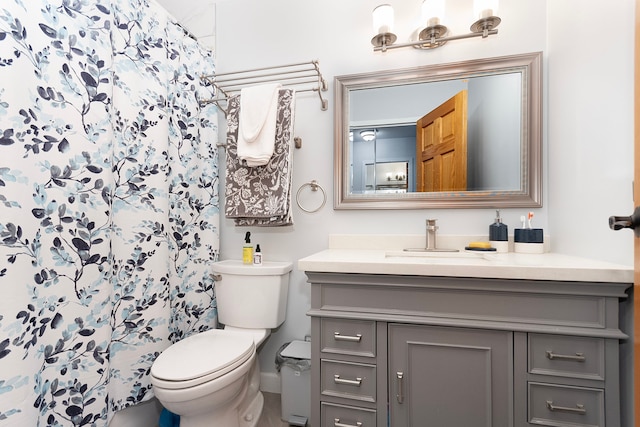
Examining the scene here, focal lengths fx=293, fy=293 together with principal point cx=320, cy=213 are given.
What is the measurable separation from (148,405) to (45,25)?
1.61 m

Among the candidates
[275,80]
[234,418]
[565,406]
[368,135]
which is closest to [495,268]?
[565,406]

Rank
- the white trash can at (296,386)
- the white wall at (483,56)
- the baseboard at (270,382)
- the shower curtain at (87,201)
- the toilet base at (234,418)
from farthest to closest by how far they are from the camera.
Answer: the baseboard at (270,382) < the white trash can at (296,386) < the toilet base at (234,418) < the white wall at (483,56) < the shower curtain at (87,201)

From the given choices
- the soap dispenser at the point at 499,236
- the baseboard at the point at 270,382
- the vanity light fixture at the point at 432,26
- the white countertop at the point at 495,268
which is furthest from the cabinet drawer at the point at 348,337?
the vanity light fixture at the point at 432,26

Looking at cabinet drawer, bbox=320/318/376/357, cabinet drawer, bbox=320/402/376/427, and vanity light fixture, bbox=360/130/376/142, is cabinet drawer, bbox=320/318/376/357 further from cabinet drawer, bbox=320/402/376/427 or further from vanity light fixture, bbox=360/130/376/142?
vanity light fixture, bbox=360/130/376/142

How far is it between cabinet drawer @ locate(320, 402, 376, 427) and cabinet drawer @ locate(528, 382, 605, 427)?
0.50m

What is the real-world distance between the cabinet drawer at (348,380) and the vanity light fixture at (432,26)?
144 cm

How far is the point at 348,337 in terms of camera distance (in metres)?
1.03

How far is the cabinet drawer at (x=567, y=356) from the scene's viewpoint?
854mm

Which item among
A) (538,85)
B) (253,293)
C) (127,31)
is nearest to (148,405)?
(253,293)

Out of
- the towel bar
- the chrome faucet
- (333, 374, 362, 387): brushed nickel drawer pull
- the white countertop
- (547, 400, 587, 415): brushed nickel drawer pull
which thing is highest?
the towel bar

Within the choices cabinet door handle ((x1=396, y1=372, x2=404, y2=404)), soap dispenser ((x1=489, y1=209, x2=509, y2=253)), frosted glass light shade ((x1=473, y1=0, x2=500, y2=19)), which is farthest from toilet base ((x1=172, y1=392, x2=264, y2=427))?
frosted glass light shade ((x1=473, y1=0, x2=500, y2=19))

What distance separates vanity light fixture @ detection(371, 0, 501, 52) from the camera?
132cm

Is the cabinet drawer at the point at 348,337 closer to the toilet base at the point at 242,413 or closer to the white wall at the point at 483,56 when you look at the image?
the toilet base at the point at 242,413

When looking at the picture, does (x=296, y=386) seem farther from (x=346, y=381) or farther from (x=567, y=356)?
(x=567, y=356)
